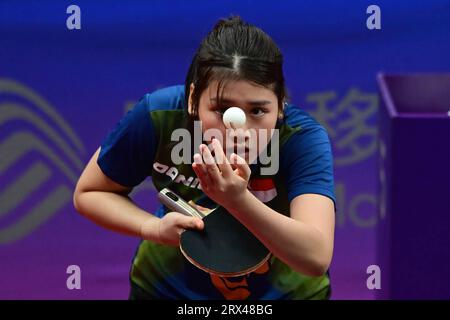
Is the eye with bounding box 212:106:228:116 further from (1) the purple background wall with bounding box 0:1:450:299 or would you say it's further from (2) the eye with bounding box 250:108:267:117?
(1) the purple background wall with bounding box 0:1:450:299

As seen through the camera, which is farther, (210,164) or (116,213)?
(116,213)

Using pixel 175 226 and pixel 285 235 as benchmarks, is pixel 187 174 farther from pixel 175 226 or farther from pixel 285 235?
pixel 285 235

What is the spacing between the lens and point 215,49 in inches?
61.6

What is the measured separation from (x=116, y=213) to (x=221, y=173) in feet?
1.24

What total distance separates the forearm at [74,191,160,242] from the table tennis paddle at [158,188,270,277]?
12cm

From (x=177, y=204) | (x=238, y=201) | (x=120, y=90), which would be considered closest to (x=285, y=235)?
(x=238, y=201)

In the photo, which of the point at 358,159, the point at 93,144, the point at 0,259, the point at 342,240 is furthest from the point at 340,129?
the point at 0,259

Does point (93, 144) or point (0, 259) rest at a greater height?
point (93, 144)

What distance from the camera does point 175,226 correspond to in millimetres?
1547

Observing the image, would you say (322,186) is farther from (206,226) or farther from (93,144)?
(93,144)

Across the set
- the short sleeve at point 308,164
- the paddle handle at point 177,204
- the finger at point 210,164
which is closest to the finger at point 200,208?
the paddle handle at point 177,204

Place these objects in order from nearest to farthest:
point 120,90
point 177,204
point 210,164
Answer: point 210,164
point 177,204
point 120,90

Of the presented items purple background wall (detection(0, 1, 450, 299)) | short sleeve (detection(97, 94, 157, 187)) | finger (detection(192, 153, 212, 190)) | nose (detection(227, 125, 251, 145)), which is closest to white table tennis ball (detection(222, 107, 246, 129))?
nose (detection(227, 125, 251, 145))

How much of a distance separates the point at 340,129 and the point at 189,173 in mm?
982
